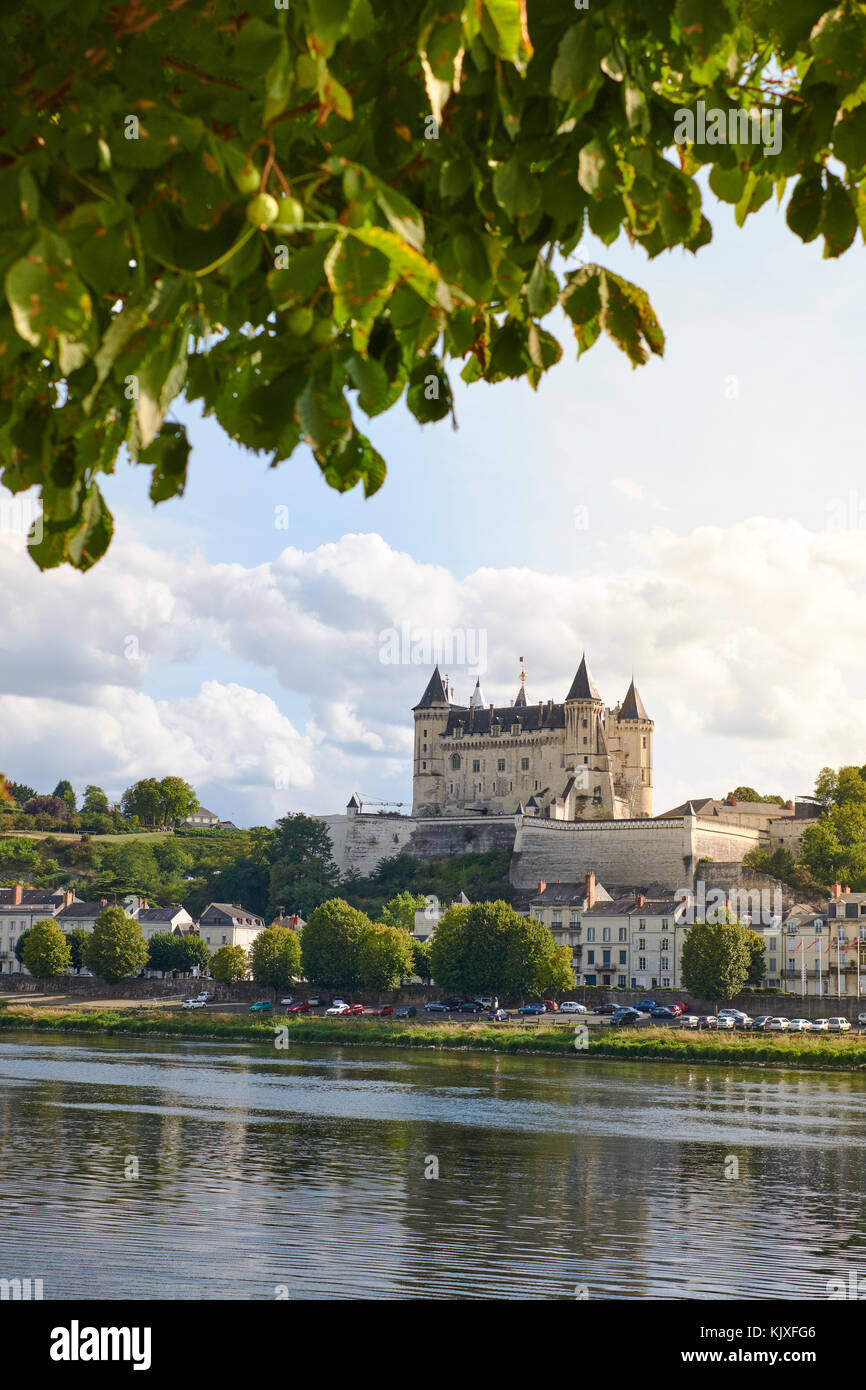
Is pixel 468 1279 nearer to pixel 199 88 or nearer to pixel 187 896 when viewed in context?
pixel 199 88

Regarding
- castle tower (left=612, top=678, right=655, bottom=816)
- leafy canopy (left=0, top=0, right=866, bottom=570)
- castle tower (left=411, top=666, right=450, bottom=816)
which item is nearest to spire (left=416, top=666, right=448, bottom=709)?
castle tower (left=411, top=666, right=450, bottom=816)

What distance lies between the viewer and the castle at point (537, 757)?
322 ft

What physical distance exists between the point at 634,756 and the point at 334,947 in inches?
1456

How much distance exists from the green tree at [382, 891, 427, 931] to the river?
135ft

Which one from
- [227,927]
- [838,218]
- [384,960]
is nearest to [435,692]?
[227,927]

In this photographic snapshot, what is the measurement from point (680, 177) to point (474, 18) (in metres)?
0.94

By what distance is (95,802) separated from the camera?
145500 millimetres

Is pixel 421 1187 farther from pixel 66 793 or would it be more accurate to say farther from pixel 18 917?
pixel 66 793

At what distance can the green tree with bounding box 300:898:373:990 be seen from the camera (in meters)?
71.7

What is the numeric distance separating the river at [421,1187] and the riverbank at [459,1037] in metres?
10.0

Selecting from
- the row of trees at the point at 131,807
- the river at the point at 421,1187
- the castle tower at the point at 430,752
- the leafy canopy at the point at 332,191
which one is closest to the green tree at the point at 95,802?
the row of trees at the point at 131,807

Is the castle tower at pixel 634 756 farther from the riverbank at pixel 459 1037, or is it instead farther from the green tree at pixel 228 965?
the riverbank at pixel 459 1037

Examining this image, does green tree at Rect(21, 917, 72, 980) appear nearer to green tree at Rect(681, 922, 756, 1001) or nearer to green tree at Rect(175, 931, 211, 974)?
green tree at Rect(175, 931, 211, 974)
